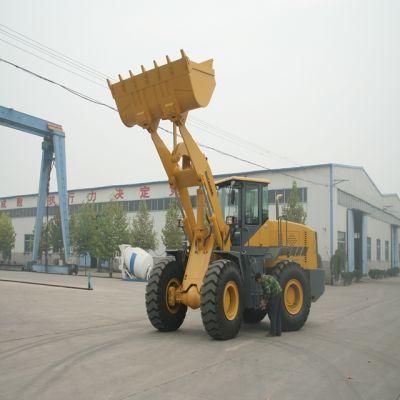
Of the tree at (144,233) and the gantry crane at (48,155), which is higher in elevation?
the gantry crane at (48,155)

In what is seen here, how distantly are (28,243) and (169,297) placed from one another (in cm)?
5817

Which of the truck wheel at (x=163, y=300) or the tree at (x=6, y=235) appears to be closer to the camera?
the truck wheel at (x=163, y=300)

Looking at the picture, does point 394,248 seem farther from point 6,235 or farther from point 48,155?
point 6,235

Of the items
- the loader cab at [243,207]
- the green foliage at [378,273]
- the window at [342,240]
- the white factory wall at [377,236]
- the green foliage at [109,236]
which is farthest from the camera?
the white factory wall at [377,236]

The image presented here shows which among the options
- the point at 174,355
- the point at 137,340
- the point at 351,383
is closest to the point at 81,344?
the point at 137,340

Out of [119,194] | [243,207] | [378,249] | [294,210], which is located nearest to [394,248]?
[378,249]

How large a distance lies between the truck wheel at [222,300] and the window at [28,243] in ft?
192

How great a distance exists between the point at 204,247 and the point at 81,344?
10.8 feet

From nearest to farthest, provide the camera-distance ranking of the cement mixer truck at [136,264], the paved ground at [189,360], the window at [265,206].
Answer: the paved ground at [189,360] < the window at [265,206] < the cement mixer truck at [136,264]

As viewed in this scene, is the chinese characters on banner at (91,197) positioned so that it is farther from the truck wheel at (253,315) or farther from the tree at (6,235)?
the truck wheel at (253,315)

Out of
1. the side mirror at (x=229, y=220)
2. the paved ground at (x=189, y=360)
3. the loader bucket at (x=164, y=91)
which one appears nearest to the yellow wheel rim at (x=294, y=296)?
the paved ground at (x=189, y=360)

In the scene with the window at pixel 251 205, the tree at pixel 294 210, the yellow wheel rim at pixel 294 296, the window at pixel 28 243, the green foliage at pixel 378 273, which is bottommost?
the green foliage at pixel 378 273

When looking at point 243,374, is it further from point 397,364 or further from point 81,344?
point 81,344

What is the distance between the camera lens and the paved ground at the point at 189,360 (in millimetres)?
6418
